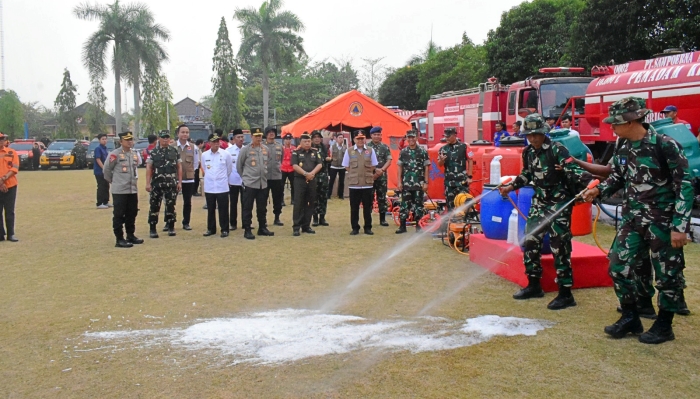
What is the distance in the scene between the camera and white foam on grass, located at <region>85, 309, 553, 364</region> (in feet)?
15.5

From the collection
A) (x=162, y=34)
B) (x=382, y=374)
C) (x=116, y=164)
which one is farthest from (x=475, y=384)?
(x=162, y=34)

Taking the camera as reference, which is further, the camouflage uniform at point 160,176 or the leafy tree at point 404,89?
the leafy tree at point 404,89

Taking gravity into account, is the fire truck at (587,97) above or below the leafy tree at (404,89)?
below

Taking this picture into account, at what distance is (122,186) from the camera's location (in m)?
9.46

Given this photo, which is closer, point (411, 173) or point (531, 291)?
point (531, 291)

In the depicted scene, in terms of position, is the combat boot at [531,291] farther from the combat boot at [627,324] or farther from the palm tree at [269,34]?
the palm tree at [269,34]

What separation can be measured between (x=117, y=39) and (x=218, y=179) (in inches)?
1377

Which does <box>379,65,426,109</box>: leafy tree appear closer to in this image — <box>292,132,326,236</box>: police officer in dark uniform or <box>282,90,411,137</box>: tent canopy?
<box>282,90,411,137</box>: tent canopy

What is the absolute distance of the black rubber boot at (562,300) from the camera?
569 cm

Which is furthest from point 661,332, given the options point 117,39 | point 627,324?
point 117,39

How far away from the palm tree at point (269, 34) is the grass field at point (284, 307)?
37872 millimetres

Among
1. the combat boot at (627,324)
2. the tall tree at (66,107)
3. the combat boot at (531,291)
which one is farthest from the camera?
the tall tree at (66,107)

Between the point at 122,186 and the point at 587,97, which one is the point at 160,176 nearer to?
the point at 122,186

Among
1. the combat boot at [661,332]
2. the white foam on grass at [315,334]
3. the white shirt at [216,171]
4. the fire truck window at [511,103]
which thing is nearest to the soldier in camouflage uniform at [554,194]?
the white foam on grass at [315,334]
